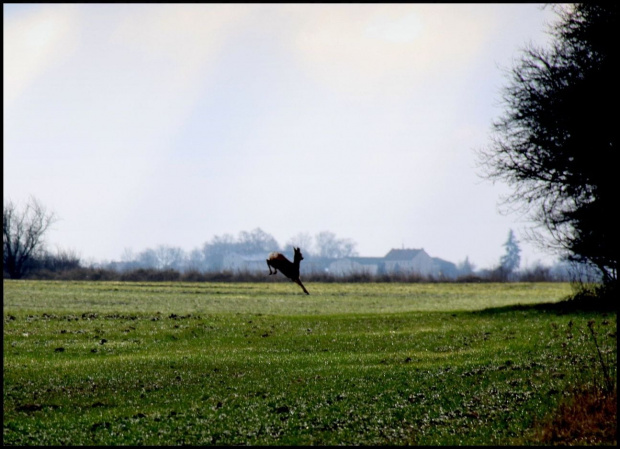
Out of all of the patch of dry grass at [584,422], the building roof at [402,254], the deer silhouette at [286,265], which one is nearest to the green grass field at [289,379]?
the patch of dry grass at [584,422]

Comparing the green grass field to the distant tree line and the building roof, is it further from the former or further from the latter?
the building roof

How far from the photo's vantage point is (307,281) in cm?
8712

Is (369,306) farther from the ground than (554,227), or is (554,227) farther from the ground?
(554,227)

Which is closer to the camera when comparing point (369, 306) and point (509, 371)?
point (509, 371)

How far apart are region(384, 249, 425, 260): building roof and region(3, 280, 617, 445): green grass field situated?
12978 cm

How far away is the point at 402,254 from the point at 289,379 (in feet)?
489

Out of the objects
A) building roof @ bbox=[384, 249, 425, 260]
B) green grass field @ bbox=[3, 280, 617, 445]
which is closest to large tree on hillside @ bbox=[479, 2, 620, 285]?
green grass field @ bbox=[3, 280, 617, 445]

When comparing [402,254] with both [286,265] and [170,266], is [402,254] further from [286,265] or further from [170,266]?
[286,265]

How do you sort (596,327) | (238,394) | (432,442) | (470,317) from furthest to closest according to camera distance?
1. (470,317)
2. (596,327)
3. (238,394)
4. (432,442)

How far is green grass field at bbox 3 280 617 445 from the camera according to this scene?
14367 millimetres

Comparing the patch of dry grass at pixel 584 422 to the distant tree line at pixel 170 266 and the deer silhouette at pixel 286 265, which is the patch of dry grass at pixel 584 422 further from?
the distant tree line at pixel 170 266

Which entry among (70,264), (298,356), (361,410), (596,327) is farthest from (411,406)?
(70,264)

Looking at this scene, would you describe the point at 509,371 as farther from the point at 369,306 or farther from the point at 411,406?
the point at 369,306

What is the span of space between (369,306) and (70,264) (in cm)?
7897
